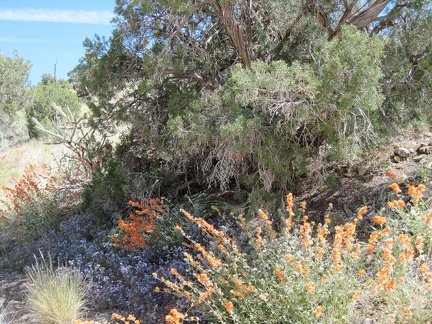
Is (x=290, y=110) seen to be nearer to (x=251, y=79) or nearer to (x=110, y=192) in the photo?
(x=251, y=79)

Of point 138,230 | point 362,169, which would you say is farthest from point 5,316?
point 362,169

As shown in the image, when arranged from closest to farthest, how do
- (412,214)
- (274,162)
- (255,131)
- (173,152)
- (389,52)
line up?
(412,214) → (255,131) → (274,162) → (389,52) → (173,152)

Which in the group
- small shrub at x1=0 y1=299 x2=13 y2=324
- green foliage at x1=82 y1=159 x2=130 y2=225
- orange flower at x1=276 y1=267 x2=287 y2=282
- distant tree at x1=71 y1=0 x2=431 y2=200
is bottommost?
small shrub at x1=0 y1=299 x2=13 y2=324

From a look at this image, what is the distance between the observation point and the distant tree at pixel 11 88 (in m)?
16.1

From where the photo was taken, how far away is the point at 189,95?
5066 mm

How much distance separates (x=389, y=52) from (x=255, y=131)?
1906mm

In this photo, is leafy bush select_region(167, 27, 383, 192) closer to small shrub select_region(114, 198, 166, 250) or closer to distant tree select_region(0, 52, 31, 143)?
small shrub select_region(114, 198, 166, 250)

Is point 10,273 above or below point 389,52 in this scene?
below

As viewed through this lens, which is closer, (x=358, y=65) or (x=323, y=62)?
(x=358, y=65)

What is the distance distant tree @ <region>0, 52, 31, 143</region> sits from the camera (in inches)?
634

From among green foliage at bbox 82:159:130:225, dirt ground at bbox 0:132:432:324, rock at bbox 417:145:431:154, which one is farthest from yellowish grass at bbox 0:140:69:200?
rock at bbox 417:145:431:154

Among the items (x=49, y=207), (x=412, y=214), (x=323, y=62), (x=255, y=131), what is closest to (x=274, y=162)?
(x=255, y=131)

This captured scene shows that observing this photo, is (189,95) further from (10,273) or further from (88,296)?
(10,273)

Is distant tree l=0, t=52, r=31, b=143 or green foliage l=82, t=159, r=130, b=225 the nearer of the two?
green foliage l=82, t=159, r=130, b=225
